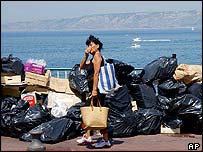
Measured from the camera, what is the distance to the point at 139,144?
7945mm

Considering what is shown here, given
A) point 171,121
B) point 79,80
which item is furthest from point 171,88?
point 79,80

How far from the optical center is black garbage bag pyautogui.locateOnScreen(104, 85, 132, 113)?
28.1ft

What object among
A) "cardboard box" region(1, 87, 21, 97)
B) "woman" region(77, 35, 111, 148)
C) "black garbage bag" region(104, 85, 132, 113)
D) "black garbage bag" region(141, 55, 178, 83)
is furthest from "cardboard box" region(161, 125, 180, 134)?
"cardboard box" region(1, 87, 21, 97)

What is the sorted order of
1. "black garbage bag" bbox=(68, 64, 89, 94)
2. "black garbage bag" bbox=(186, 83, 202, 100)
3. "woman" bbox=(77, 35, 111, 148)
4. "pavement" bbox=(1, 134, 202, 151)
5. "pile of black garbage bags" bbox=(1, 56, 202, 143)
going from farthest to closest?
1. "black garbage bag" bbox=(68, 64, 89, 94)
2. "black garbage bag" bbox=(186, 83, 202, 100)
3. "pile of black garbage bags" bbox=(1, 56, 202, 143)
4. "pavement" bbox=(1, 134, 202, 151)
5. "woman" bbox=(77, 35, 111, 148)

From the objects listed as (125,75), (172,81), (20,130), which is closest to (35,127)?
(20,130)

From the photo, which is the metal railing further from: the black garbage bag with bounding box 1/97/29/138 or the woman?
the woman

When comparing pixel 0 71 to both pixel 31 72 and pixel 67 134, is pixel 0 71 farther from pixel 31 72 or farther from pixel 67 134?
pixel 67 134

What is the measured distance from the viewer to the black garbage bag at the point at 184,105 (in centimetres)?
877

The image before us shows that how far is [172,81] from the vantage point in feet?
30.8

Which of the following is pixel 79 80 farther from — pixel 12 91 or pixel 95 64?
pixel 95 64

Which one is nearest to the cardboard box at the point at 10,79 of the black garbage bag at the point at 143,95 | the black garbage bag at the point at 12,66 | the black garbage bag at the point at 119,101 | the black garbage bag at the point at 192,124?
the black garbage bag at the point at 12,66

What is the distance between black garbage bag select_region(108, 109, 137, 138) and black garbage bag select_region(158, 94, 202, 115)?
80cm

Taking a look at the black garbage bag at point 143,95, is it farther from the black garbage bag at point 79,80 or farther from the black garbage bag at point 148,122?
the black garbage bag at point 79,80

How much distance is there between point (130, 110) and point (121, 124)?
1.31 feet
